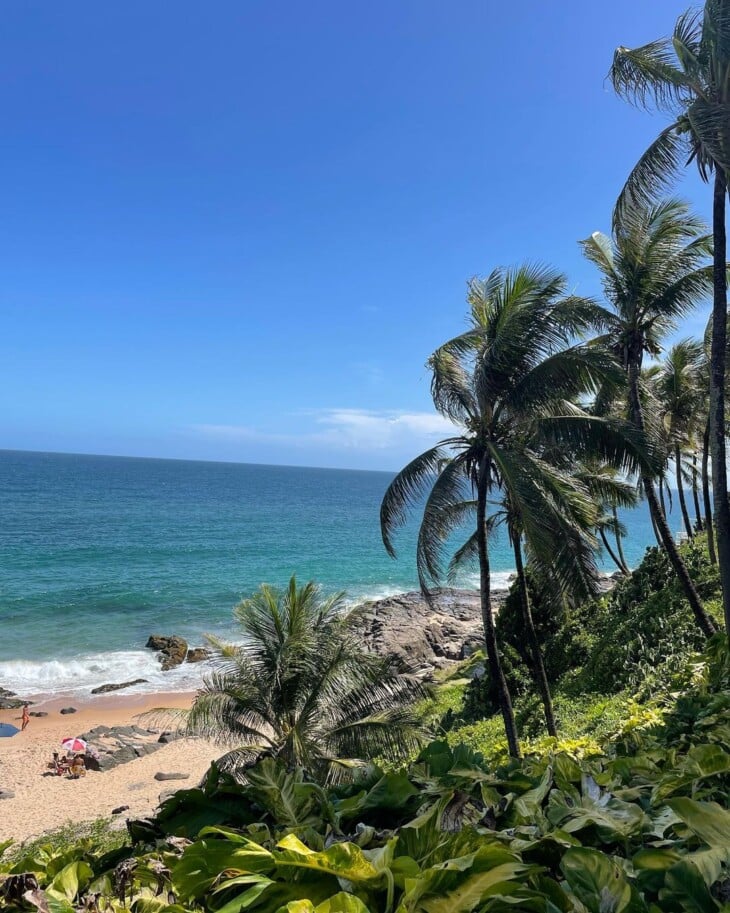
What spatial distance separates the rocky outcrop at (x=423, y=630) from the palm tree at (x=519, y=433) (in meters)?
13.6

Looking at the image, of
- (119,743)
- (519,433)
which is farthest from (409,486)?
(119,743)

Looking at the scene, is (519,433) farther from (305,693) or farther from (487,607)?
(305,693)

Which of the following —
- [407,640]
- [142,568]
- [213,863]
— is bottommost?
[142,568]

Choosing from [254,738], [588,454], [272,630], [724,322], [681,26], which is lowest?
[254,738]

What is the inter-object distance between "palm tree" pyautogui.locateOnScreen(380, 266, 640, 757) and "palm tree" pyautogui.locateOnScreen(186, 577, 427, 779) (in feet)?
6.14

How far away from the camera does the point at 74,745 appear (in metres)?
19.0

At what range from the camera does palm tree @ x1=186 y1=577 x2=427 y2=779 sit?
9.87 metres

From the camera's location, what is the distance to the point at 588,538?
35.9 ft

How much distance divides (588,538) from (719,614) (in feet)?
17.8

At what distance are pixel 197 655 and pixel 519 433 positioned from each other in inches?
963

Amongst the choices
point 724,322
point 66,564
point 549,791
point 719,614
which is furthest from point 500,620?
point 66,564

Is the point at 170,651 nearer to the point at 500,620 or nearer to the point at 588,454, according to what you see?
the point at 500,620


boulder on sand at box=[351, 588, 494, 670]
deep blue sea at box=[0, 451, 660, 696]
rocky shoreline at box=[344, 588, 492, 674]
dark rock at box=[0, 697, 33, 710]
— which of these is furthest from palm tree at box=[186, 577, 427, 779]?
dark rock at box=[0, 697, 33, 710]

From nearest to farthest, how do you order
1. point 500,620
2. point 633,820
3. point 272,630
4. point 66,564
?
point 633,820, point 272,630, point 500,620, point 66,564
